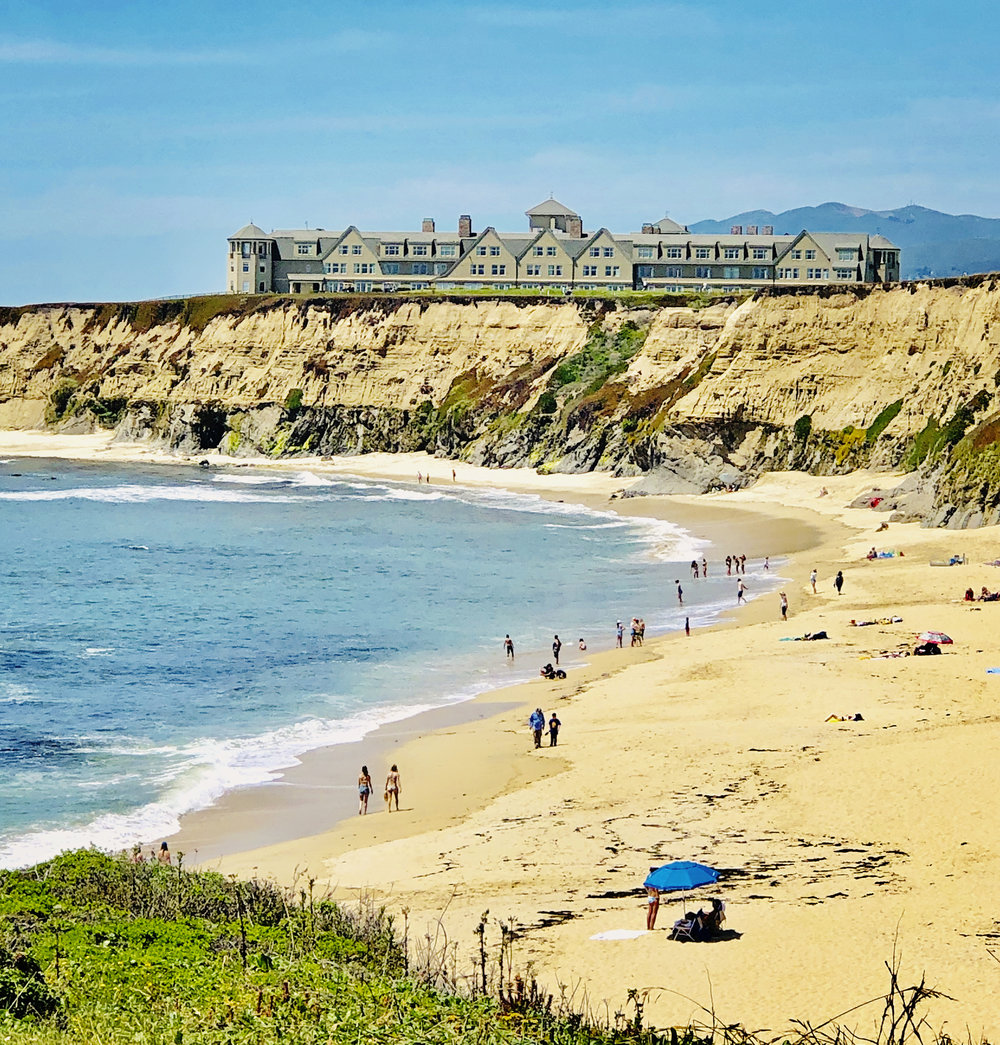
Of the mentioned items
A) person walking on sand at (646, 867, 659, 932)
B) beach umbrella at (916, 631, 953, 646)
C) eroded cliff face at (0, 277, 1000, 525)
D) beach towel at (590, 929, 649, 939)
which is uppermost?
eroded cliff face at (0, 277, 1000, 525)

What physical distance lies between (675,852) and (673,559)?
3338 cm

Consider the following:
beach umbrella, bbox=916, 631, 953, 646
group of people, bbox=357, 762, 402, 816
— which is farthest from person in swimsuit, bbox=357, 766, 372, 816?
beach umbrella, bbox=916, 631, 953, 646

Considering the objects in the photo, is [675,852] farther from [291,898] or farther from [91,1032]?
[91,1032]

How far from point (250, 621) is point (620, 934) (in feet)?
90.9

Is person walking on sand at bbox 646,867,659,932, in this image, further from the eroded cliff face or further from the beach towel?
the eroded cliff face

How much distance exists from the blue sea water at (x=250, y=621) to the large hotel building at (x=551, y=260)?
44318 millimetres

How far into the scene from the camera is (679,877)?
621 inches

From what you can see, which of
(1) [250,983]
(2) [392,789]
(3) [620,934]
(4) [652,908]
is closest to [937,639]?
(2) [392,789]

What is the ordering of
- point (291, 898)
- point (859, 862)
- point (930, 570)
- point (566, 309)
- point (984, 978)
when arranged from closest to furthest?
1. point (984, 978)
2. point (291, 898)
3. point (859, 862)
4. point (930, 570)
5. point (566, 309)

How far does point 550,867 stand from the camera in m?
17.9

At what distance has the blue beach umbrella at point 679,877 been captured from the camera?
15.7 meters

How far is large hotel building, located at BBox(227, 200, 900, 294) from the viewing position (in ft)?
377

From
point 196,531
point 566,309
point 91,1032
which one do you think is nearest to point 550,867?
point 91,1032

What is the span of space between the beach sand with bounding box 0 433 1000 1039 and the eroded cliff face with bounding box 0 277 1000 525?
24486mm
